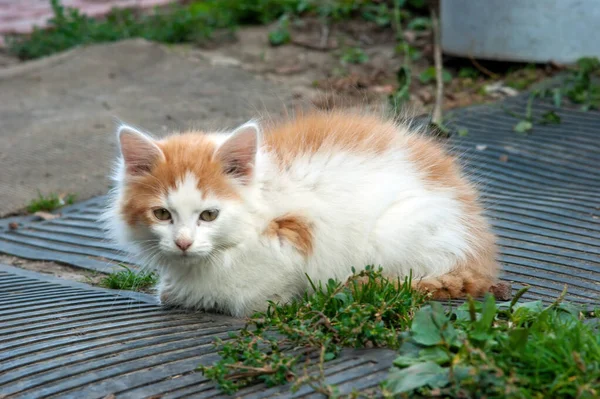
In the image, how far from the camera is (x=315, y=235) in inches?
143

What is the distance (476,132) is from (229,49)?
3891mm

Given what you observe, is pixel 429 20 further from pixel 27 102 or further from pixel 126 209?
pixel 126 209

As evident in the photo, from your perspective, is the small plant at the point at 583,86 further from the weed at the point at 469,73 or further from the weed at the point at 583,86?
the weed at the point at 469,73

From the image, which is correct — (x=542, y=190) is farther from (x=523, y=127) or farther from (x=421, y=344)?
(x=421, y=344)

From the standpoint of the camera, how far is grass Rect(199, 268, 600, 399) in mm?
2598

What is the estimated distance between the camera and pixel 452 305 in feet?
11.5

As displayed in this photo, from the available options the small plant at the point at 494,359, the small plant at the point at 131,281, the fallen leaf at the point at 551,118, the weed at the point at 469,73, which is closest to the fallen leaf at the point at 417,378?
the small plant at the point at 494,359

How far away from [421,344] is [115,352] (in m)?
1.18

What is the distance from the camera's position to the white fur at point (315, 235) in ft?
11.8

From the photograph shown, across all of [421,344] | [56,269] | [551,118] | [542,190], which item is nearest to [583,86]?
[551,118]

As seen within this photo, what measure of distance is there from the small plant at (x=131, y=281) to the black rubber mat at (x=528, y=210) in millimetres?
315

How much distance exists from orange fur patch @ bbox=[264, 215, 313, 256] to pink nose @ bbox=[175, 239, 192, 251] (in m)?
0.37

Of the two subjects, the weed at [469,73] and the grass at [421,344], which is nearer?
the grass at [421,344]

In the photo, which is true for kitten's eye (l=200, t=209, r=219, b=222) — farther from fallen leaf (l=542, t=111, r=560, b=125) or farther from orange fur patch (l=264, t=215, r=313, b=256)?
fallen leaf (l=542, t=111, r=560, b=125)
